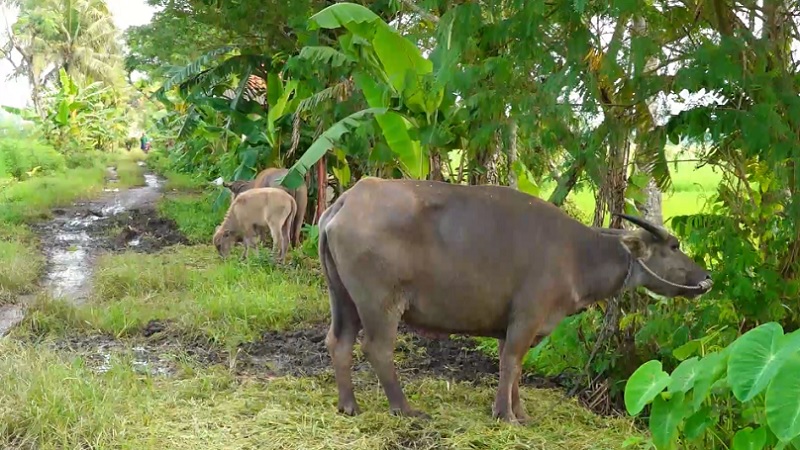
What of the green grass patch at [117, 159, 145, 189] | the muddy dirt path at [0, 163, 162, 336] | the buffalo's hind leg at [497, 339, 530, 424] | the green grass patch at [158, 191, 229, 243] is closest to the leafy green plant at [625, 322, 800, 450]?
the buffalo's hind leg at [497, 339, 530, 424]

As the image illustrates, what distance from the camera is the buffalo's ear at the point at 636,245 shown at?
4613mm

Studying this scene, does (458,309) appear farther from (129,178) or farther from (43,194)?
(129,178)

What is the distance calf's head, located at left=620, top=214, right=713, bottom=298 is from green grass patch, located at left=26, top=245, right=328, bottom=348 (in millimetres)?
3229

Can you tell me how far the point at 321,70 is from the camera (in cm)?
880

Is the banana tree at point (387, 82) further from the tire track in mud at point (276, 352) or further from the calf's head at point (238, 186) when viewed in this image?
the calf's head at point (238, 186)

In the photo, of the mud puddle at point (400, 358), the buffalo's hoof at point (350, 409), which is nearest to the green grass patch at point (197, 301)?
the mud puddle at point (400, 358)

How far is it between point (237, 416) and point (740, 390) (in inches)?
116

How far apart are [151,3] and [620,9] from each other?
10792 mm

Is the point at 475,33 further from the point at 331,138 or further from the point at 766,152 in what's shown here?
the point at 331,138

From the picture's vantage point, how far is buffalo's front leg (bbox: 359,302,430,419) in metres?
4.54

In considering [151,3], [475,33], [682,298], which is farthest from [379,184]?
[151,3]

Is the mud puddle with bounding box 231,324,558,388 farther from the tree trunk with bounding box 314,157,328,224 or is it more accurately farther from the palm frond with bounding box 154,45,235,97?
the palm frond with bounding box 154,45,235,97

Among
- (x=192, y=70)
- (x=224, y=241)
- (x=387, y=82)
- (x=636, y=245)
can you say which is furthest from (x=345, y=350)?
(x=192, y=70)

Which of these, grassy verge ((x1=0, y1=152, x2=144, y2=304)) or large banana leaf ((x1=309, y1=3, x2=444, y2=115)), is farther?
grassy verge ((x1=0, y1=152, x2=144, y2=304))
